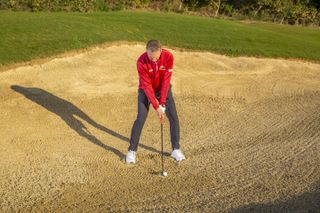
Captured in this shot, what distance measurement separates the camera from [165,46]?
59.4 ft

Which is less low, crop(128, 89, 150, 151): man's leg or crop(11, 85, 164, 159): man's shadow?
crop(128, 89, 150, 151): man's leg

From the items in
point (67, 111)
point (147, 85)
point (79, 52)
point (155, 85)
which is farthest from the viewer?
point (79, 52)

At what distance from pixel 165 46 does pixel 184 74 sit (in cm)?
238

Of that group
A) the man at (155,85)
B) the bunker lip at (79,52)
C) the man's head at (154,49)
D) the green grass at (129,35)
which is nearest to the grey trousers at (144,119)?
the man at (155,85)

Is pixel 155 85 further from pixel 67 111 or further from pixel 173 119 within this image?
pixel 67 111

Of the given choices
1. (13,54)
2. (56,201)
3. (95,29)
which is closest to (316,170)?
(56,201)

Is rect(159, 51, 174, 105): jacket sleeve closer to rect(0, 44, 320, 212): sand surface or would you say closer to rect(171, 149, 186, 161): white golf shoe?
rect(171, 149, 186, 161): white golf shoe

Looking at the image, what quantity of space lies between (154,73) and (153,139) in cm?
219

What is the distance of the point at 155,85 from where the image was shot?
945 cm

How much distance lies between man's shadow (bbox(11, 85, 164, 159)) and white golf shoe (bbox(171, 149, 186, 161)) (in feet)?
1.69

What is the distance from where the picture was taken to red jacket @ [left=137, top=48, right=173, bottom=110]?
358 inches

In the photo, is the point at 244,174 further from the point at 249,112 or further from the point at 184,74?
the point at 184,74

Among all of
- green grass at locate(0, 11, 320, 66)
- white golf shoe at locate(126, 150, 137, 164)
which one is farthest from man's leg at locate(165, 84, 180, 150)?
green grass at locate(0, 11, 320, 66)

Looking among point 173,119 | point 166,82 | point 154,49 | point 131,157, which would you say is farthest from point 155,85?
point 131,157
